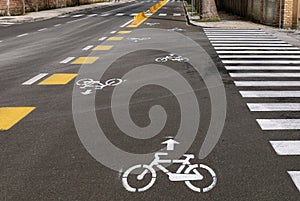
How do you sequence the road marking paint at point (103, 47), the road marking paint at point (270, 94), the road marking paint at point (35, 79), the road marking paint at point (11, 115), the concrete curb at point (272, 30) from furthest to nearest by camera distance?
the concrete curb at point (272, 30), the road marking paint at point (103, 47), the road marking paint at point (35, 79), the road marking paint at point (270, 94), the road marking paint at point (11, 115)

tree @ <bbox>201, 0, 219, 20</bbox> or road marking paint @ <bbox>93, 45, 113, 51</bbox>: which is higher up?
tree @ <bbox>201, 0, 219, 20</bbox>

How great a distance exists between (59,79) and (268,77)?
16.1 feet

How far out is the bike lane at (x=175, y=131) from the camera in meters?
4.29

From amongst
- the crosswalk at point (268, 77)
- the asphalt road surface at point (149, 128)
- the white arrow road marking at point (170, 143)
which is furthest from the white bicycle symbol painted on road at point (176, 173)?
the crosswalk at point (268, 77)

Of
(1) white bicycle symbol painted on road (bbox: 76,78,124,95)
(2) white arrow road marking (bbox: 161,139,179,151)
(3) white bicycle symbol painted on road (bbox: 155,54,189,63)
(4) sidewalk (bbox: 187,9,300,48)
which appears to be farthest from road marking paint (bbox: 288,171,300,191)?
(4) sidewalk (bbox: 187,9,300,48)

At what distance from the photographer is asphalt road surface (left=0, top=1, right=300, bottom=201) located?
4348 mm

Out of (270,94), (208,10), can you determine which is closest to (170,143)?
(270,94)

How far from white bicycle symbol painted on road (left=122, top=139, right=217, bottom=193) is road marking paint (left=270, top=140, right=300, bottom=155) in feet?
3.67

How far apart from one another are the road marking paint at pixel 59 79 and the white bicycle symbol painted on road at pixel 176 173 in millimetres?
5027

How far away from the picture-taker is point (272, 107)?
24.0 feet

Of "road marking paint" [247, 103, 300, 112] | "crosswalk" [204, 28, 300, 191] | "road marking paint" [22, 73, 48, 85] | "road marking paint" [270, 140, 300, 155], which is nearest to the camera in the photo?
"road marking paint" [270, 140, 300, 155]

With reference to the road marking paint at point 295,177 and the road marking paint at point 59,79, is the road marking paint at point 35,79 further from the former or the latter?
the road marking paint at point 295,177

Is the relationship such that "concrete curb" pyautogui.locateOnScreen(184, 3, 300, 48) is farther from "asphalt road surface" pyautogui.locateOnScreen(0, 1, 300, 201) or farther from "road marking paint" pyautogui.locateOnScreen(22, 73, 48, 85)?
"road marking paint" pyautogui.locateOnScreen(22, 73, 48, 85)

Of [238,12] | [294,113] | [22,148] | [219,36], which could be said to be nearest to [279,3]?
[219,36]
